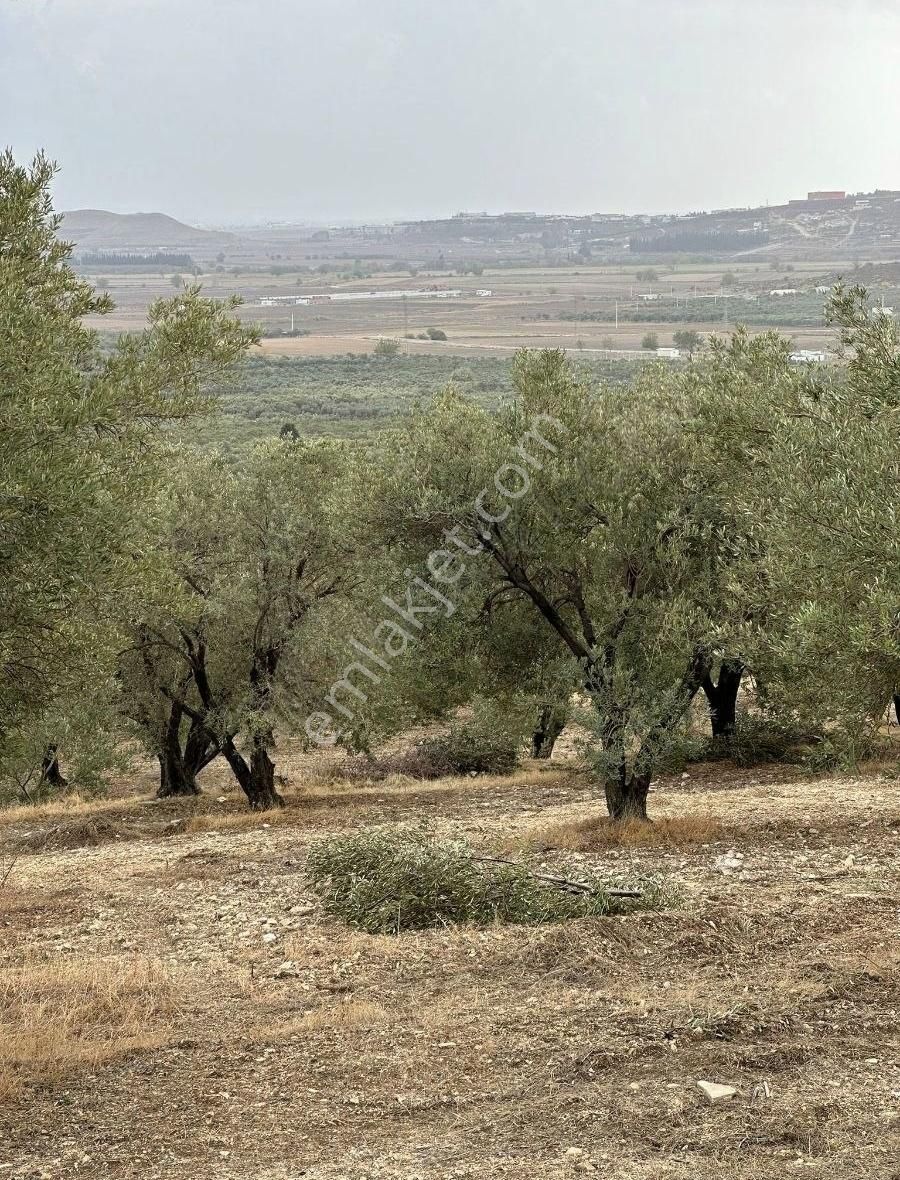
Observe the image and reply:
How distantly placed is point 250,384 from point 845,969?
9808 centimetres

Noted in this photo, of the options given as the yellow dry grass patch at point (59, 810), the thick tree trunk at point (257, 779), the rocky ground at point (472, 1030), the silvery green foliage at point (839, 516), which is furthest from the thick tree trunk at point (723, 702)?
the silvery green foliage at point (839, 516)

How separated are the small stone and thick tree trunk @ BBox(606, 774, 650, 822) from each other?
363 inches

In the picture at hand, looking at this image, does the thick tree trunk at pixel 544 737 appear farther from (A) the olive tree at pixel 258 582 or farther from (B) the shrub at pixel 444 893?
(B) the shrub at pixel 444 893

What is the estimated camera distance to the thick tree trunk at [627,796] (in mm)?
17312

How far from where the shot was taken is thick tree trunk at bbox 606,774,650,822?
17.3 meters

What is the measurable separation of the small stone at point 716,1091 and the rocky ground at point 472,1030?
0.04 meters

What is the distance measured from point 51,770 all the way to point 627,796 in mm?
19321

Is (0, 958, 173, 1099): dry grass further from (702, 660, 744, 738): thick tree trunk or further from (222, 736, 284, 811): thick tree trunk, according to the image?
(702, 660, 744, 738): thick tree trunk

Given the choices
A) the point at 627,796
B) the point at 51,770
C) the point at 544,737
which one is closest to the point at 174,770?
the point at 51,770

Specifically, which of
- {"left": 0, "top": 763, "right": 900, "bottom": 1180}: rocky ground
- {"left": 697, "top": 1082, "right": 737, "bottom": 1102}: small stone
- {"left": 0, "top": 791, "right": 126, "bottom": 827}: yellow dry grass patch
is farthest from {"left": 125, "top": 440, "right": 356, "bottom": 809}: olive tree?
{"left": 697, "top": 1082, "right": 737, "bottom": 1102}: small stone

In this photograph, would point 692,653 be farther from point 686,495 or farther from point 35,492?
point 35,492

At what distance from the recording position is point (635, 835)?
54.4ft

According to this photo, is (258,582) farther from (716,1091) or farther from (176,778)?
(716,1091)

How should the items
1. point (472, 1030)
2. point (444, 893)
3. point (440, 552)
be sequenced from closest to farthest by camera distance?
point (472, 1030)
point (444, 893)
point (440, 552)
